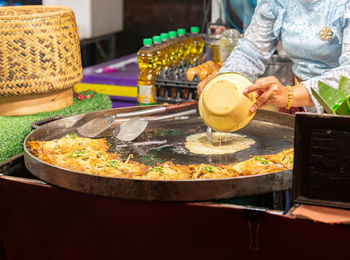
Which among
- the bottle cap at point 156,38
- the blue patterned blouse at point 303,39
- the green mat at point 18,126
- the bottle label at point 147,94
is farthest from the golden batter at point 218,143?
the bottle cap at point 156,38

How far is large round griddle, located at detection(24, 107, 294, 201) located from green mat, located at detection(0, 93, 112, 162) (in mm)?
116

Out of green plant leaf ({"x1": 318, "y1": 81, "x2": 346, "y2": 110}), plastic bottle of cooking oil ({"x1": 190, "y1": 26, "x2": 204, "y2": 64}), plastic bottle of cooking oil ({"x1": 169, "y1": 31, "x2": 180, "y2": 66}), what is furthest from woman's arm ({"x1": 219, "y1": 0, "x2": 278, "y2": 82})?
plastic bottle of cooking oil ({"x1": 190, "y1": 26, "x2": 204, "y2": 64})

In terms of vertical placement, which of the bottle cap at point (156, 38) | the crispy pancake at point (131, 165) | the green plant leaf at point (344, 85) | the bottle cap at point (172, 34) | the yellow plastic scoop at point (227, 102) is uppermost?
the bottle cap at point (172, 34)

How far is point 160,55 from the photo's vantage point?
10.2 ft

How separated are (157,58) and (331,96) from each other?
5.87 ft

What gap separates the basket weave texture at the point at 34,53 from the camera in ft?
7.01

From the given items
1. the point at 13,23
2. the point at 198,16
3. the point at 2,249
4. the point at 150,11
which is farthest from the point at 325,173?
the point at 150,11

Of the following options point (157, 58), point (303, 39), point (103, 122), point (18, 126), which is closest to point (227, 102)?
point (103, 122)

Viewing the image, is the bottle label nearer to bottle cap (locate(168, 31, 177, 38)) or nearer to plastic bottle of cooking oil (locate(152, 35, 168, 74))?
plastic bottle of cooking oil (locate(152, 35, 168, 74))

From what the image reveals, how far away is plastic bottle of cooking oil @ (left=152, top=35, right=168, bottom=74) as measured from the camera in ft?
10.1

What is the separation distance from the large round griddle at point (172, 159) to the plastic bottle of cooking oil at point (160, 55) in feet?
2.97

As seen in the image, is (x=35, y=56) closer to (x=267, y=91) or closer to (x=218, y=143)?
(x=218, y=143)

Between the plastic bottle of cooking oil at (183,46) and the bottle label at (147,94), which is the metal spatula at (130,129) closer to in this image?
the bottle label at (147,94)

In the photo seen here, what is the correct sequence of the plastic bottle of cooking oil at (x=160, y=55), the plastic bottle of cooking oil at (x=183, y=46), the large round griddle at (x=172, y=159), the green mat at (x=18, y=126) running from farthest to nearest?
the plastic bottle of cooking oil at (x=183, y=46) → the plastic bottle of cooking oil at (x=160, y=55) → the green mat at (x=18, y=126) → the large round griddle at (x=172, y=159)
